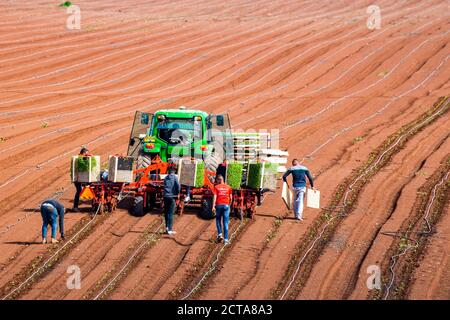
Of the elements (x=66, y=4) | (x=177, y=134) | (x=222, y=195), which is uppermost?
(x=66, y=4)

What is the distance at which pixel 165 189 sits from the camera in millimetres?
17172

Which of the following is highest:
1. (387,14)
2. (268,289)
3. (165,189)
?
(387,14)

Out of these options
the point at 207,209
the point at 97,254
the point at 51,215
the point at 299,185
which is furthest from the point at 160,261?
the point at 299,185

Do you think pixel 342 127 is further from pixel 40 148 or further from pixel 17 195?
pixel 17 195

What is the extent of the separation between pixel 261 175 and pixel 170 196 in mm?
2141

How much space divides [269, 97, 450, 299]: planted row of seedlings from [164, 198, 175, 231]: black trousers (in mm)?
2402

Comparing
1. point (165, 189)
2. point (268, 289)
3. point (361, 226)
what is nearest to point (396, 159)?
point (361, 226)

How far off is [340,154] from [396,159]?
5.23 feet

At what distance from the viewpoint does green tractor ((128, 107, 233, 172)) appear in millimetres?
19734

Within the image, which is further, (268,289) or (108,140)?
(108,140)

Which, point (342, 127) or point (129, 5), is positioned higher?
point (129, 5)

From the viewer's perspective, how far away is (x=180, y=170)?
60.1 feet

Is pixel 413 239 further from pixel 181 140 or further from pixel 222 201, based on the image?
pixel 181 140

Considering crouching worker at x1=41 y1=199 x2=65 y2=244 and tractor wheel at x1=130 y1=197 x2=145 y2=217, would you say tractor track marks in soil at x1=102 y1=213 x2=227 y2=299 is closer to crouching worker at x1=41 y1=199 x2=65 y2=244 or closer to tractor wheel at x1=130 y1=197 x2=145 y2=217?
tractor wheel at x1=130 y1=197 x2=145 y2=217
